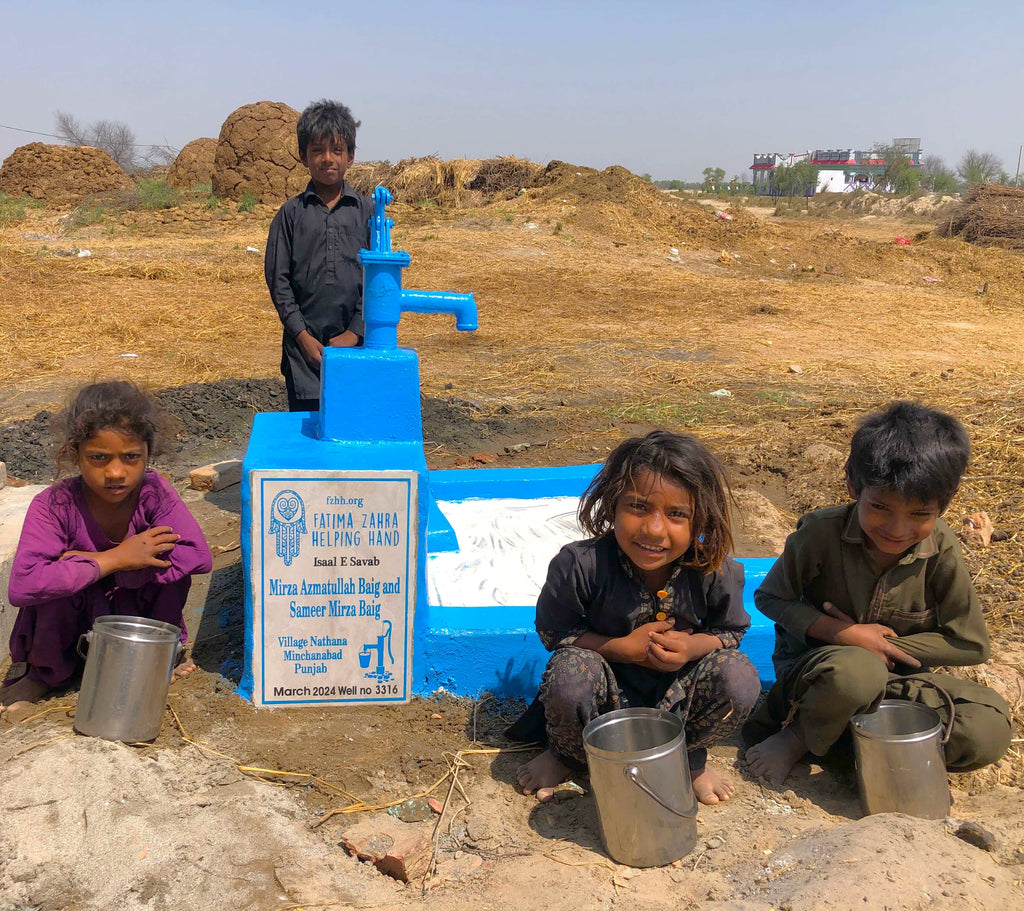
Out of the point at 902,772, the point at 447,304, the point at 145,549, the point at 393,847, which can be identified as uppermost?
the point at 447,304

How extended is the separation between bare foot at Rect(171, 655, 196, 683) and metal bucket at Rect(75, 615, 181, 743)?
0.36m

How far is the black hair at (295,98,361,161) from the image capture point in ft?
11.4

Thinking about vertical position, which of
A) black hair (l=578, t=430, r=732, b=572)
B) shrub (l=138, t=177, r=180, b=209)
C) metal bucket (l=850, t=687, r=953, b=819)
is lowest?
metal bucket (l=850, t=687, r=953, b=819)

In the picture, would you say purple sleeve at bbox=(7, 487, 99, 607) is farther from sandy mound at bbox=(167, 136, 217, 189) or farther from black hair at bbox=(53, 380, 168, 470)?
sandy mound at bbox=(167, 136, 217, 189)

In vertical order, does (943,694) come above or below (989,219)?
below

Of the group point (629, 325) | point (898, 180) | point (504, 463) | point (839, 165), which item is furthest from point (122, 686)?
point (839, 165)

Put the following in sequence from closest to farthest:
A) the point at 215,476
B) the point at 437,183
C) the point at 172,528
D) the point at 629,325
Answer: the point at 172,528, the point at 215,476, the point at 629,325, the point at 437,183

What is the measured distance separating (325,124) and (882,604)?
254cm

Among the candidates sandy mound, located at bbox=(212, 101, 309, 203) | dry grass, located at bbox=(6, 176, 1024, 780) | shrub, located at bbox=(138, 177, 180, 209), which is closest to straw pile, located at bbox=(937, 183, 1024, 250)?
dry grass, located at bbox=(6, 176, 1024, 780)

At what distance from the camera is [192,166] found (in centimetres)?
1977

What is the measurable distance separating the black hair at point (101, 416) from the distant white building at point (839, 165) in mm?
42480

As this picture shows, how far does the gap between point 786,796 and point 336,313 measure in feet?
7.80

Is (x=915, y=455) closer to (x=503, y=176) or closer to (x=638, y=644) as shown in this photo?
(x=638, y=644)

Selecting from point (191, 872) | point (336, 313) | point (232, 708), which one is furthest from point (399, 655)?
point (336, 313)
